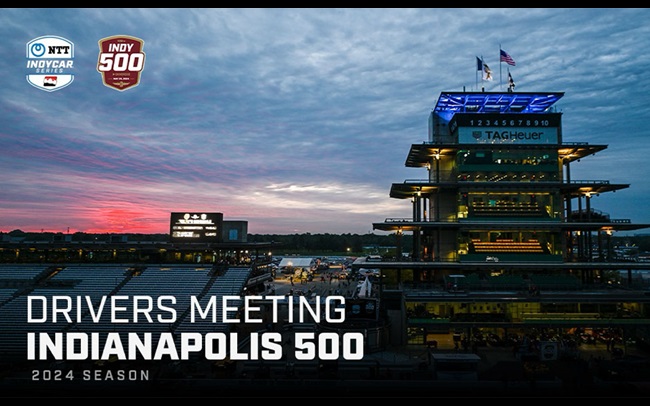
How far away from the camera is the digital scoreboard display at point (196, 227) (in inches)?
1676

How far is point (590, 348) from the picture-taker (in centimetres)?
3047

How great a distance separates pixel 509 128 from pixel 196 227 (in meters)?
32.8

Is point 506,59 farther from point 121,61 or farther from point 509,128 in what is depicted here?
point 121,61

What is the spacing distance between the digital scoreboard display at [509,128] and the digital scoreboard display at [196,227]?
85.5 ft

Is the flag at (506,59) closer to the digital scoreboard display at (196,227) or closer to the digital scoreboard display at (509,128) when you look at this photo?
the digital scoreboard display at (509,128)

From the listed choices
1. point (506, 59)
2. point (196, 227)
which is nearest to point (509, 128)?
point (506, 59)

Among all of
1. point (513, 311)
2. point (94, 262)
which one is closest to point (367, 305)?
point (513, 311)

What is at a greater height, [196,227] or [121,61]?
[121,61]

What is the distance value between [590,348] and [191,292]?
3287cm

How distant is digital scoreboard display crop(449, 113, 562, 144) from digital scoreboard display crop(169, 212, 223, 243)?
26.0 m

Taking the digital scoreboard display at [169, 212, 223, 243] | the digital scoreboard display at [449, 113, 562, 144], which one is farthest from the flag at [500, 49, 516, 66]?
the digital scoreboard display at [169, 212, 223, 243]

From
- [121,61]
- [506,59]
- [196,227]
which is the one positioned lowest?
[196,227]

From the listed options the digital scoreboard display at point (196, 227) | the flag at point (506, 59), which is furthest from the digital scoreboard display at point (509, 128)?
the digital scoreboard display at point (196, 227)

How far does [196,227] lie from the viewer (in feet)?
140
